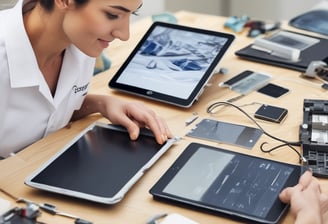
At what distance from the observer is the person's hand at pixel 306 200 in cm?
100

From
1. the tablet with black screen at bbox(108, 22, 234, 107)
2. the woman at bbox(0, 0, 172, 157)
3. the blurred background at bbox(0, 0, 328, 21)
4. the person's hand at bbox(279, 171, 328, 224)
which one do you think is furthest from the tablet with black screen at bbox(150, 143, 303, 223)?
the blurred background at bbox(0, 0, 328, 21)

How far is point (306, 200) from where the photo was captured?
103 cm

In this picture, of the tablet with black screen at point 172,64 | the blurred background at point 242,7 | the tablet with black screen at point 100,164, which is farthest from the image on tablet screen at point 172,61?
the blurred background at point 242,7

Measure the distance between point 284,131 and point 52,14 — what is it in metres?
0.60

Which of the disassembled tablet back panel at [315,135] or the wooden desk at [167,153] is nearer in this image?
the wooden desk at [167,153]

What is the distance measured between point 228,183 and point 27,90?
1.70 feet

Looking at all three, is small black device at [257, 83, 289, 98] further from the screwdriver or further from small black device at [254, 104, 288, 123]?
the screwdriver

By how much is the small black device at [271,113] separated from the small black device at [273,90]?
0.28 feet

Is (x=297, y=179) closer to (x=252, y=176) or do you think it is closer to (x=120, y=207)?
(x=252, y=176)

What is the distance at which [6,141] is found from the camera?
4.45 ft

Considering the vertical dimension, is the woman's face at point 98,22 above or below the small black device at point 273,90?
below

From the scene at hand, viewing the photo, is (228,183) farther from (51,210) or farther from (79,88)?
(79,88)

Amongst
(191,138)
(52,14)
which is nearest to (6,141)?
(52,14)

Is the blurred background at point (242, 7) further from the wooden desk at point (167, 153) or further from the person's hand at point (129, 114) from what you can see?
the person's hand at point (129, 114)
